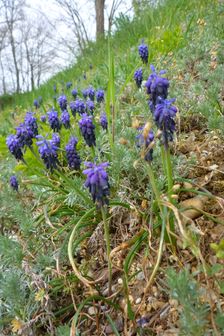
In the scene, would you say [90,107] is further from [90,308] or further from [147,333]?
[147,333]

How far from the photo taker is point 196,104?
8.16ft

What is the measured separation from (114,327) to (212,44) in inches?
118

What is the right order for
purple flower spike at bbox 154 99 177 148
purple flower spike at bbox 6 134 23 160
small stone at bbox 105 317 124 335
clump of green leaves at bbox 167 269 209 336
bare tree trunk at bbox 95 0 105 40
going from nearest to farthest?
clump of green leaves at bbox 167 269 209 336
purple flower spike at bbox 154 99 177 148
small stone at bbox 105 317 124 335
purple flower spike at bbox 6 134 23 160
bare tree trunk at bbox 95 0 105 40

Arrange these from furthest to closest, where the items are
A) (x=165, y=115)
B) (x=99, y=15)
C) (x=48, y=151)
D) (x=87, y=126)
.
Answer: (x=99, y=15)
(x=87, y=126)
(x=48, y=151)
(x=165, y=115)

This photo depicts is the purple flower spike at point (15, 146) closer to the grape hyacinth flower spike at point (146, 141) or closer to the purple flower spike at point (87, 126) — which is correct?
the purple flower spike at point (87, 126)

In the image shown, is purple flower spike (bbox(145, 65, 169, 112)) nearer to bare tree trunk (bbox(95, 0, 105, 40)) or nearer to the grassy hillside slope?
the grassy hillside slope

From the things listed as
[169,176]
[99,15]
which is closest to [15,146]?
[169,176]

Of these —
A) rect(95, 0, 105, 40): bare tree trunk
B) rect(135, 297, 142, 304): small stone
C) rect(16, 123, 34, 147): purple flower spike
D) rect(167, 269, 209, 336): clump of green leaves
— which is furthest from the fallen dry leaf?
rect(95, 0, 105, 40): bare tree trunk

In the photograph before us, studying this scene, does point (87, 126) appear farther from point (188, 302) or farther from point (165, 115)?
point (188, 302)

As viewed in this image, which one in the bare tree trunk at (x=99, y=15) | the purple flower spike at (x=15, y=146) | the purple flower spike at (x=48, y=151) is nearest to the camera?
the purple flower spike at (x=48, y=151)

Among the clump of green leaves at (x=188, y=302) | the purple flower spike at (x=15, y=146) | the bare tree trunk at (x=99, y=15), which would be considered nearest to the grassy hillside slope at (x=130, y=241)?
the clump of green leaves at (x=188, y=302)

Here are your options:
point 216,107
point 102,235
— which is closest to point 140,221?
point 102,235

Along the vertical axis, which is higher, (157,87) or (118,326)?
(157,87)

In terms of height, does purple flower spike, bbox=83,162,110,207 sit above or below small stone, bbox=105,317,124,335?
above
